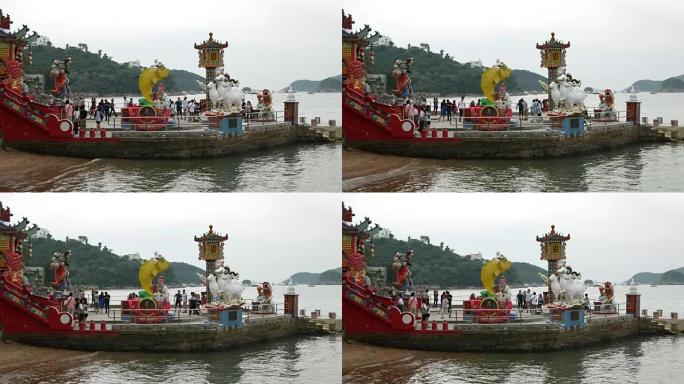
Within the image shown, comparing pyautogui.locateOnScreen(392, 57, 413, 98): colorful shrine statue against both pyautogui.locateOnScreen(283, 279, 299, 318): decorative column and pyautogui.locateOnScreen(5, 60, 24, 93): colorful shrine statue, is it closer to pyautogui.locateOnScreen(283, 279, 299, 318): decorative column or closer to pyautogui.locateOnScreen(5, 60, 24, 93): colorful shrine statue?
pyautogui.locateOnScreen(283, 279, 299, 318): decorative column

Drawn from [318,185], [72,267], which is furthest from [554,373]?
[72,267]

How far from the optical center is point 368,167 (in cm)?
1883

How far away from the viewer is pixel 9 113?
19797 millimetres

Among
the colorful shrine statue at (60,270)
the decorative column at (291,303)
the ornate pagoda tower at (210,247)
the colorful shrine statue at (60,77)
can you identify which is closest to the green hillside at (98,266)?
the colorful shrine statue at (60,270)

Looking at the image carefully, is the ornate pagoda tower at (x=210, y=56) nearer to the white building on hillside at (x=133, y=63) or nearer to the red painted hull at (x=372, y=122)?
the white building on hillside at (x=133, y=63)

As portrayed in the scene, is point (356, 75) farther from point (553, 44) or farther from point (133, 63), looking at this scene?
point (133, 63)


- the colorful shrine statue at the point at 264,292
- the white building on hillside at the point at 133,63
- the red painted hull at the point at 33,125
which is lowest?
the colorful shrine statue at the point at 264,292

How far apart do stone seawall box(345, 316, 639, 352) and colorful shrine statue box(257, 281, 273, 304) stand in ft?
6.33

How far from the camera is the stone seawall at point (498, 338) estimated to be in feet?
64.1

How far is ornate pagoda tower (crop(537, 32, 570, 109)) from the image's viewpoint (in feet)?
66.5

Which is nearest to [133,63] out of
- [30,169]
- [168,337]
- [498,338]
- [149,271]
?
[30,169]

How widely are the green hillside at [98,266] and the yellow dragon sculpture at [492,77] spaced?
15.4 feet

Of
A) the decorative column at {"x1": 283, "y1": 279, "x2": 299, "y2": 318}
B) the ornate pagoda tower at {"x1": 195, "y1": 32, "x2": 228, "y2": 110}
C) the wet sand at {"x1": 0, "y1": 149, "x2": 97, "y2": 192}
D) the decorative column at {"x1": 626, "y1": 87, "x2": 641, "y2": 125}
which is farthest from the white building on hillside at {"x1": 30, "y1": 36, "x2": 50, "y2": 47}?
the decorative column at {"x1": 626, "y1": 87, "x2": 641, "y2": 125}

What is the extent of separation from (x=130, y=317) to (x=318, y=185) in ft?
12.1
